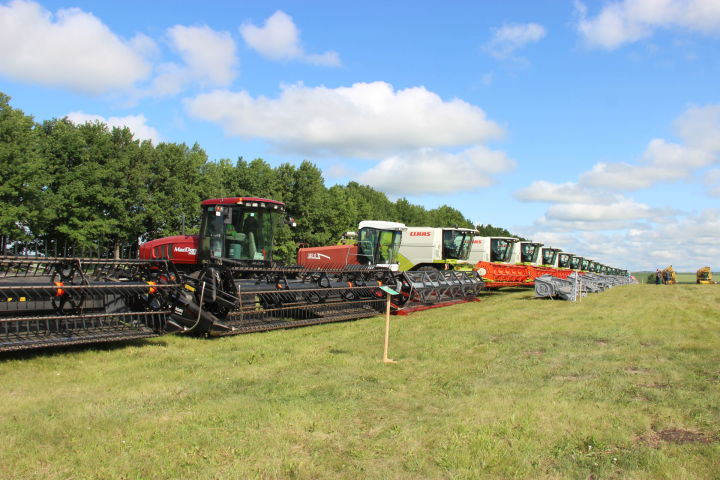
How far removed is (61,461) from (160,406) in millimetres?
1443

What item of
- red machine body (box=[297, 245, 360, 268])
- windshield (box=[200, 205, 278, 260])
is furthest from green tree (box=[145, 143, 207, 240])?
windshield (box=[200, 205, 278, 260])

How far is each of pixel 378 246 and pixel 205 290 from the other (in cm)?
1149

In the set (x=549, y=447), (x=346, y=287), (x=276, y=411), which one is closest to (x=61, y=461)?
(x=276, y=411)

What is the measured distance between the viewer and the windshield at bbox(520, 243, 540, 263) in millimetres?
33344

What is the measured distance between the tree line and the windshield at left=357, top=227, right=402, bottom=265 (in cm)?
1016

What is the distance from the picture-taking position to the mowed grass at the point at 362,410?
4.07 m

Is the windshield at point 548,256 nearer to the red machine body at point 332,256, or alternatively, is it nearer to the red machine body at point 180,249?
the red machine body at point 332,256

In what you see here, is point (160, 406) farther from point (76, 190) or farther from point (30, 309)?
point (76, 190)

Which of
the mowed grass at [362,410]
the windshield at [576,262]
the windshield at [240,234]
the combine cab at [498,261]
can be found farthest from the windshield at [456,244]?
the windshield at [576,262]

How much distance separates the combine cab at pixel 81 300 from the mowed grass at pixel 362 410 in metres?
0.34

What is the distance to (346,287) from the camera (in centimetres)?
1316

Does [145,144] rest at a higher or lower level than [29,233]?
higher

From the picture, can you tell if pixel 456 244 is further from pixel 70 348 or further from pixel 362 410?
pixel 362 410

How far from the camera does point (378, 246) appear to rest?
67.9ft
